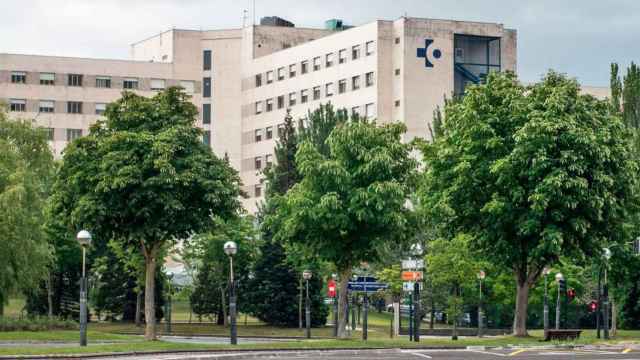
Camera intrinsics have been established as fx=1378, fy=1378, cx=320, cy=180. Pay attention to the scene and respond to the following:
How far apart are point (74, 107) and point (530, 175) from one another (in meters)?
92.7

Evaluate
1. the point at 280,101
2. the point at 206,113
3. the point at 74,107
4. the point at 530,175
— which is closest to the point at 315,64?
the point at 280,101

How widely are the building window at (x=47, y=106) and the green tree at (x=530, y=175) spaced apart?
85.6 metres

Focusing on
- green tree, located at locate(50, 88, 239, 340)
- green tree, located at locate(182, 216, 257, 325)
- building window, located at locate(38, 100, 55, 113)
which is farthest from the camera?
building window, located at locate(38, 100, 55, 113)

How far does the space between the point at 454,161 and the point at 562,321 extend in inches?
1454

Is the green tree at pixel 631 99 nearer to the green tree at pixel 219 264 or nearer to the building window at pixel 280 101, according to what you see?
the green tree at pixel 219 264

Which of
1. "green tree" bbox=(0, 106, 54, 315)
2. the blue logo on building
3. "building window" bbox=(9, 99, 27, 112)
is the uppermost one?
the blue logo on building

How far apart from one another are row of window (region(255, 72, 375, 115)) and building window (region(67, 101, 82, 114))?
61.9 feet

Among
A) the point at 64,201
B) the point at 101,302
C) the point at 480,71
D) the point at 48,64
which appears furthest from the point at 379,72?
the point at 64,201

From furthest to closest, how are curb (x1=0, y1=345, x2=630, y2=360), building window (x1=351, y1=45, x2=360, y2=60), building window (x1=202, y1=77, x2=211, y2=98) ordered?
building window (x1=202, y1=77, x2=211, y2=98)
building window (x1=351, y1=45, x2=360, y2=60)
curb (x1=0, y1=345, x2=630, y2=360)

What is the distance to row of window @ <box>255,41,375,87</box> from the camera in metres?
132

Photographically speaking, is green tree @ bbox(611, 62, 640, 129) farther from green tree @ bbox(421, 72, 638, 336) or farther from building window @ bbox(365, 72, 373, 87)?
building window @ bbox(365, 72, 373, 87)

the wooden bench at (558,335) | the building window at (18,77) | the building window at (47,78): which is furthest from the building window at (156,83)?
the wooden bench at (558,335)

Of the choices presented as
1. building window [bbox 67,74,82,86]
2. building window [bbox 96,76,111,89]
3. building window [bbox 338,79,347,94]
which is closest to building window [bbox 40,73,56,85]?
building window [bbox 67,74,82,86]

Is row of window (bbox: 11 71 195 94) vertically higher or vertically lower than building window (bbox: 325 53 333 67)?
lower
